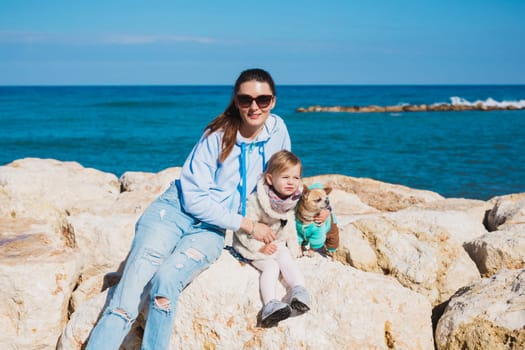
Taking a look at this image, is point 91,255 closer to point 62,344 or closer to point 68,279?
point 68,279

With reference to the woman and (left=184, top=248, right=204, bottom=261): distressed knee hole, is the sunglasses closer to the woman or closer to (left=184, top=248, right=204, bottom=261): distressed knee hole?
the woman

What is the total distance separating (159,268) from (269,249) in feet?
2.49

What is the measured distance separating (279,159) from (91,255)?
2292 millimetres

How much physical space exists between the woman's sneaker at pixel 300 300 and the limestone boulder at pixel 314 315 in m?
0.13

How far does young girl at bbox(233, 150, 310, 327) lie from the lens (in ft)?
12.4

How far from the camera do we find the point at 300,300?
353 centimetres

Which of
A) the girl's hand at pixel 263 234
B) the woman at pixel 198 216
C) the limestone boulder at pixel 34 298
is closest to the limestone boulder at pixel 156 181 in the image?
the limestone boulder at pixel 34 298

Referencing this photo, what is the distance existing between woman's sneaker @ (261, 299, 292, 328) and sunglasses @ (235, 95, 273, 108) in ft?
4.57

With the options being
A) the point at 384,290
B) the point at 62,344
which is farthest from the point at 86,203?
the point at 384,290

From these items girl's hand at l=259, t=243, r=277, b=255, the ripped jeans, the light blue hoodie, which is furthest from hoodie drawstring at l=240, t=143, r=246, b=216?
girl's hand at l=259, t=243, r=277, b=255

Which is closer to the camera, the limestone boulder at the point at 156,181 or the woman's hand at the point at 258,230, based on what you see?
the woman's hand at the point at 258,230

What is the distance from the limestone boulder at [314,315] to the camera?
361 centimetres

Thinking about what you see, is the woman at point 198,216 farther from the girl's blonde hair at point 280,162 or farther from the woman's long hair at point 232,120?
the girl's blonde hair at point 280,162

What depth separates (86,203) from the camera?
757cm
